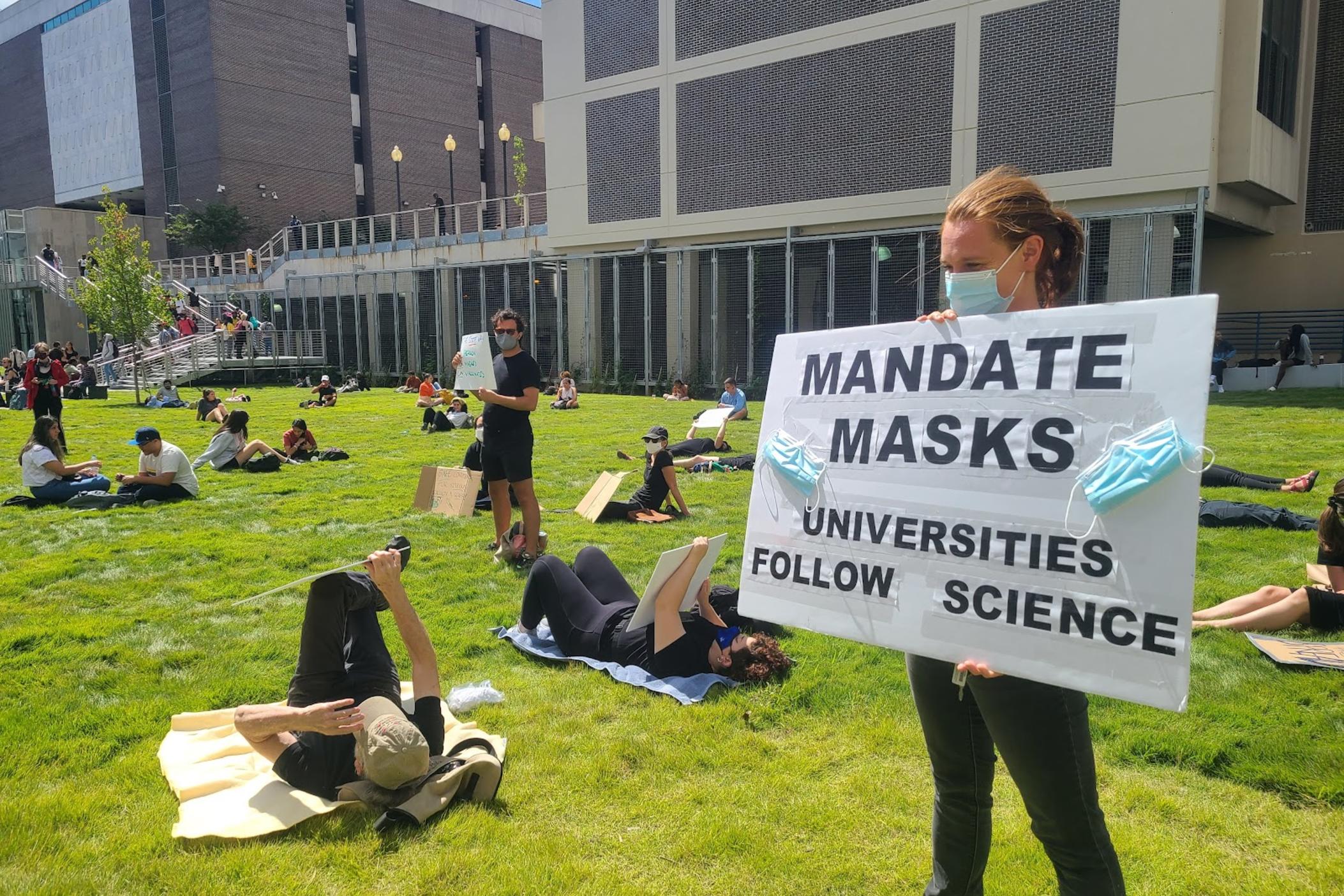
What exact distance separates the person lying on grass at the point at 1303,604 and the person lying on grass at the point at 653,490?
17.0ft

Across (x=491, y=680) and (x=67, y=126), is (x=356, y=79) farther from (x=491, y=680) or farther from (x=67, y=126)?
(x=491, y=680)

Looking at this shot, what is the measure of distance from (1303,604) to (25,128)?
79.0 meters

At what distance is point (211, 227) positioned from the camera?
159 feet

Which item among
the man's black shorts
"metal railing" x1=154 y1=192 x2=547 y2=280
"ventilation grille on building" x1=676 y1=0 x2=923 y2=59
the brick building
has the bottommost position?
the man's black shorts

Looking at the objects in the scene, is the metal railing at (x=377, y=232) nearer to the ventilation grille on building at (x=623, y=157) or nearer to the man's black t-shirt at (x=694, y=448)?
the ventilation grille on building at (x=623, y=157)

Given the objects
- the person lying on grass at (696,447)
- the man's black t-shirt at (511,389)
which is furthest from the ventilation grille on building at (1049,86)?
the man's black t-shirt at (511,389)

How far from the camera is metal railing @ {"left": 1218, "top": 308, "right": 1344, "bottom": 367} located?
25.3 metres

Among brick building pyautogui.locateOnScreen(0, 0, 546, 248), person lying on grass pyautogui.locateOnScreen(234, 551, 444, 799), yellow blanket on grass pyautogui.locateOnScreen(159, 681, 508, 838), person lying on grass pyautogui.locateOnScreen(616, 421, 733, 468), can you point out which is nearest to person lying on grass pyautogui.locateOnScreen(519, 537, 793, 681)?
yellow blanket on grass pyautogui.locateOnScreen(159, 681, 508, 838)

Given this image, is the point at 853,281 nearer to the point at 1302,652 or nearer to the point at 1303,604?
the point at 1303,604

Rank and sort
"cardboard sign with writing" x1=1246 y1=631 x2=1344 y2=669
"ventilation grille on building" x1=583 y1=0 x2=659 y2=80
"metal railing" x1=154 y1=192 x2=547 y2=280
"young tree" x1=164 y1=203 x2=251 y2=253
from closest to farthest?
"cardboard sign with writing" x1=1246 y1=631 x2=1344 y2=669 → "ventilation grille on building" x1=583 y1=0 x2=659 y2=80 → "metal railing" x1=154 y1=192 x2=547 y2=280 → "young tree" x1=164 y1=203 x2=251 y2=253

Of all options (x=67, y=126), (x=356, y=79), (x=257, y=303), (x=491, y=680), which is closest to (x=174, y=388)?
(x=257, y=303)

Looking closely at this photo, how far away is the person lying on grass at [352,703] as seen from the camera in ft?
12.3

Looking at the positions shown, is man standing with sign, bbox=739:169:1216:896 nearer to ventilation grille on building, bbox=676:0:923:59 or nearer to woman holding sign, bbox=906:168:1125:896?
woman holding sign, bbox=906:168:1125:896

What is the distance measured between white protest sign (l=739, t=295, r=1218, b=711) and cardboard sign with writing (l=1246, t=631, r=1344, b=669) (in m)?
4.02
